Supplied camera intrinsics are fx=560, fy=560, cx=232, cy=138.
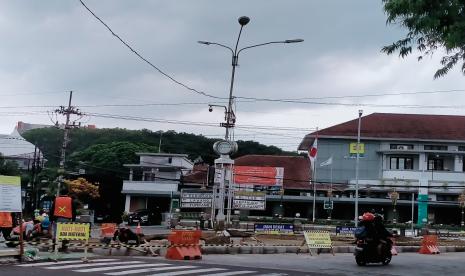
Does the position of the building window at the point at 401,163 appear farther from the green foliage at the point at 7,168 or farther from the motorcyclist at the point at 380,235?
the motorcyclist at the point at 380,235

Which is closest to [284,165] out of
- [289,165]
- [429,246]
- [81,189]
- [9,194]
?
[289,165]

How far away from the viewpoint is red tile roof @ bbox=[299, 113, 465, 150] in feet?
204

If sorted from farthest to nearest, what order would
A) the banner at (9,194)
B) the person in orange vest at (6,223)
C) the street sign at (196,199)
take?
the street sign at (196,199) → the person in orange vest at (6,223) → the banner at (9,194)

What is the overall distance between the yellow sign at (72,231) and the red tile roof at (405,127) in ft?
161

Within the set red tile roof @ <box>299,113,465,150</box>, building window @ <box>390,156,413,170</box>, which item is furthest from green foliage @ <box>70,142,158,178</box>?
building window @ <box>390,156,413,170</box>

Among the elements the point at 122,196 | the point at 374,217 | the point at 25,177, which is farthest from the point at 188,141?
the point at 374,217

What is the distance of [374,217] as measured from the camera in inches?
692

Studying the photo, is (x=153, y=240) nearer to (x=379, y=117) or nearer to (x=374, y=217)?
(x=374, y=217)

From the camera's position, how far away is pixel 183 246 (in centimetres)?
1808

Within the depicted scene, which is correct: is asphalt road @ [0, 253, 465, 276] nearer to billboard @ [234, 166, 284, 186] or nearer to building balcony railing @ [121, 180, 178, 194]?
billboard @ [234, 166, 284, 186]

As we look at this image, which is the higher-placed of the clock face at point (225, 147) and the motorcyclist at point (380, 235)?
the clock face at point (225, 147)

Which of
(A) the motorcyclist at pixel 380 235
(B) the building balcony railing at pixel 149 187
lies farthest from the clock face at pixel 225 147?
(B) the building balcony railing at pixel 149 187

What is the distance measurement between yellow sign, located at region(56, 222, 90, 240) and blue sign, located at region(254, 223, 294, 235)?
13460 millimetres

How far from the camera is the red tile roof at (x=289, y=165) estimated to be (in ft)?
212
